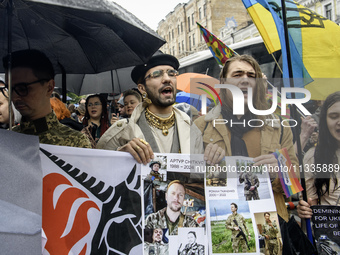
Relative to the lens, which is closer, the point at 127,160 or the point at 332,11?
the point at 127,160

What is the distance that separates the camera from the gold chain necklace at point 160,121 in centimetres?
253

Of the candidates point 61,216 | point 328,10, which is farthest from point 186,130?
point 328,10

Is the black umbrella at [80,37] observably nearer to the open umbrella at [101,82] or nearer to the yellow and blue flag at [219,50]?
the open umbrella at [101,82]

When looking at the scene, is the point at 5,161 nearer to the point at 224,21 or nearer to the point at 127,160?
the point at 127,160

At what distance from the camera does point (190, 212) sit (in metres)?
2.05

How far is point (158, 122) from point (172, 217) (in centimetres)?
77

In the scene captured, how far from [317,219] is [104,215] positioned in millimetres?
1286

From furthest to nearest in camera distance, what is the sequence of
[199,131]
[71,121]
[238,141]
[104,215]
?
[71,121] < [199,131] < [238,141] < [104,215]

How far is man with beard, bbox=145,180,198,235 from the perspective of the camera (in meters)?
2.01

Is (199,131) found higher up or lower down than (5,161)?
higher up

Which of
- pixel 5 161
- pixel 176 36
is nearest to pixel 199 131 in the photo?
pixel 5 161

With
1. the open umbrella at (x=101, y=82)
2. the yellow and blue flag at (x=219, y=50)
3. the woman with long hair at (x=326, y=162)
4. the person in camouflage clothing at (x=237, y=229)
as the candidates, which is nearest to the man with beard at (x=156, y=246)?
the person in camouflage clothing at (x=237, y=229)

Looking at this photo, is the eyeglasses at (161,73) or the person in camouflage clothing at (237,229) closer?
the person in camouflage clothing at (237,229)

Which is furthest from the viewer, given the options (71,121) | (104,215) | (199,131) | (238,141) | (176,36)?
(176,36)
